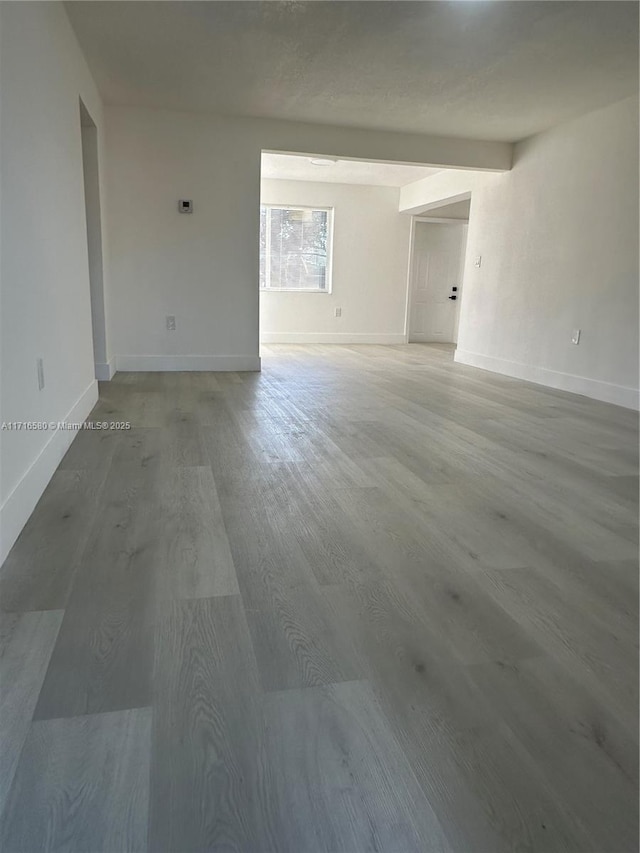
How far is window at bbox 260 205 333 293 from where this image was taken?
8.12m

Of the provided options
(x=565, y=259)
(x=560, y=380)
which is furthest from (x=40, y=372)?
(x=565, y=259)

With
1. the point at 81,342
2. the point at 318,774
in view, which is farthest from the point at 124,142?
the point at 318,774

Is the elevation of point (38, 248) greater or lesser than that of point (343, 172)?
lesser

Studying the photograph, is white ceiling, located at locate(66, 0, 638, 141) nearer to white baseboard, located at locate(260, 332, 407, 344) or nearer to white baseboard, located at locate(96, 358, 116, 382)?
white baseboard, located at locate(96, 358, 116, 382)

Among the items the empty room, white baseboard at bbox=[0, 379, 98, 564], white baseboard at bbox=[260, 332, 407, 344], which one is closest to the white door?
white baseboard at bbox=[260, 332, 407, 344]

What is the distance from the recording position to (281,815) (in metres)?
0.87

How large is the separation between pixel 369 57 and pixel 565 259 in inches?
98.7

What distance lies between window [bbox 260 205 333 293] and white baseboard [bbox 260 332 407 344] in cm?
67

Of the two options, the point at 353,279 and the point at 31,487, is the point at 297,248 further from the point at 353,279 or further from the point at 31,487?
the point at 31,487

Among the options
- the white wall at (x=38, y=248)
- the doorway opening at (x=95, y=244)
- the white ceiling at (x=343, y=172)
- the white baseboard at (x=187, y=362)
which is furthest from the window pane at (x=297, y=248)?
the white wall at (x=38, y=248)

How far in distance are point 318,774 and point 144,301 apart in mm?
4789

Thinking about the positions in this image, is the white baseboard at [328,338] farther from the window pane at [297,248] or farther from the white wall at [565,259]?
the white wall at [565,259]

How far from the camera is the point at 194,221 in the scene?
5.04 m

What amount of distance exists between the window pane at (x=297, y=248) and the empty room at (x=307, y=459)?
221cm
